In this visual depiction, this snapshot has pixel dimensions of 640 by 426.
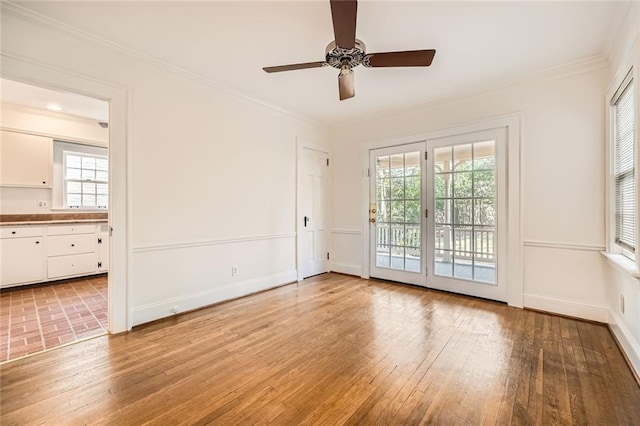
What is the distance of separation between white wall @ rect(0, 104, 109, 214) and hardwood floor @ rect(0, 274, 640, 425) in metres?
3.51

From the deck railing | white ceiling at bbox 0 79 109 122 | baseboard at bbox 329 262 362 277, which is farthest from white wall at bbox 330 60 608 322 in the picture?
white ceiling at bbox 0 79 109 122

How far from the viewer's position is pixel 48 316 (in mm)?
3023

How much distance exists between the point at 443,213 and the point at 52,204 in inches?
247

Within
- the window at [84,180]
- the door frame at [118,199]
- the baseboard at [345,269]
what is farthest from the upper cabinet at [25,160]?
the baseboard at [345,269]

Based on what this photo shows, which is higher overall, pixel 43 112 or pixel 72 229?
pixel 43 112

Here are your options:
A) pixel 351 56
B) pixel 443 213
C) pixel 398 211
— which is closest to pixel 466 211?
pixel 443 213

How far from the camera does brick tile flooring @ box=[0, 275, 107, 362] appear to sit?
7.98 feet

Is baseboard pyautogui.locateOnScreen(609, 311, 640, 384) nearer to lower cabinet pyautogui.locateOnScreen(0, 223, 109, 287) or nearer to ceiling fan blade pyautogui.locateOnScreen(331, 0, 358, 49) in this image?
ceiling fan blade pyautogui.locateOnScreen(331, 0, 358, 49)

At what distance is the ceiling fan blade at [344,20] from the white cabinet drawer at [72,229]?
16.6 ft

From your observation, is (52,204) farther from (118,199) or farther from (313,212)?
(313,212)

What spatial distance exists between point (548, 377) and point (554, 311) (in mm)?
1496

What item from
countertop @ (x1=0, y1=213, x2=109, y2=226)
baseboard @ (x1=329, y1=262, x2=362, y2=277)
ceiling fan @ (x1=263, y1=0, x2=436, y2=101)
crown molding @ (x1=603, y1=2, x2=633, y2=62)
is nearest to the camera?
ceiling fan @ (x1=263, y1=0, x2=436, y2=101)

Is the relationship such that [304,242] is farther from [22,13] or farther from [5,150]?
[5,150]

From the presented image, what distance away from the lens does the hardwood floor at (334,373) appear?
1582 millimetres
